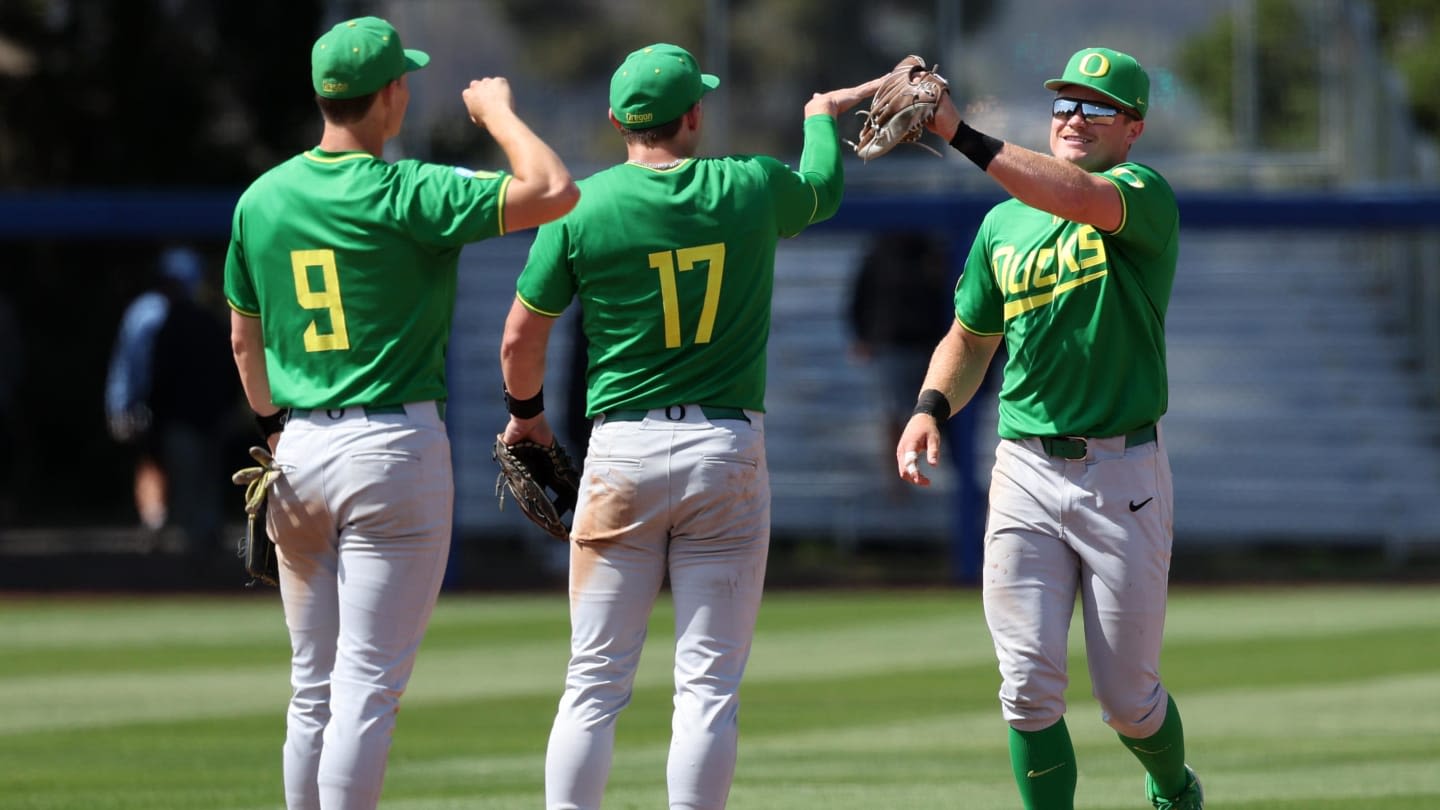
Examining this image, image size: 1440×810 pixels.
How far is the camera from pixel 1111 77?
18.5 feet

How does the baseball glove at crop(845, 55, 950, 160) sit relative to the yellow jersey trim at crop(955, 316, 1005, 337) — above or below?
above

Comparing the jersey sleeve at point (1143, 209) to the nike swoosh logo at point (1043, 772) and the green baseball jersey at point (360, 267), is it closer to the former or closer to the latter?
the nike swoosh logo at point (1043, 772)

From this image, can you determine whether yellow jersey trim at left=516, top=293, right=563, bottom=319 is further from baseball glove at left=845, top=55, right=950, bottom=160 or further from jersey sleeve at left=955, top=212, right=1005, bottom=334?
jersey sleeve at left=955, top=212, right=1005, bottom=334

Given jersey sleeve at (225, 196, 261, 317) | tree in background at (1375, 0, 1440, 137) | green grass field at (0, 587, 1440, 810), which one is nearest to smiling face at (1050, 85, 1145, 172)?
jersey sleeve at (225, 196, 261, 317)

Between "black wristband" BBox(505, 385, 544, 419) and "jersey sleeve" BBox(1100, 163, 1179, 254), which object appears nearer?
"jersey sleeve" BBox(1100, 163, 1179, 254)

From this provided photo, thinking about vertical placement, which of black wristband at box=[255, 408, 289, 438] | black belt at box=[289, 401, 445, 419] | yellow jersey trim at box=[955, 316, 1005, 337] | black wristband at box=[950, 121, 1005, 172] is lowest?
black wristband at box=[255, 408, 289, 438]

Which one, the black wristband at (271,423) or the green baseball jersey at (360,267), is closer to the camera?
the green baseball jersey at (360,267)

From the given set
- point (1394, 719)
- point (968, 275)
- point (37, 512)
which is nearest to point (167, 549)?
point (37, 512)

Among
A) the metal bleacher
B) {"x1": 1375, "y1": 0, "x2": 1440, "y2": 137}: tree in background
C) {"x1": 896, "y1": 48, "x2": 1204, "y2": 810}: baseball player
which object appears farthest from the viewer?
A: {"x1": 1375, "y1": 0, "x2": 1440, "y2": 137}: tree in background

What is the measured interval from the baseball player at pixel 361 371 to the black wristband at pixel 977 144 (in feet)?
3.37

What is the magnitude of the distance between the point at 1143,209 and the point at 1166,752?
155cm

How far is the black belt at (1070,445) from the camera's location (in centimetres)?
561

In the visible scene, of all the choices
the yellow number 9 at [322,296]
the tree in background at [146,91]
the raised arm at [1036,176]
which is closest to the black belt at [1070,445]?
the raised arm at [1036,176]

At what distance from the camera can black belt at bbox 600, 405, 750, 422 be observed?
5.36 metres
